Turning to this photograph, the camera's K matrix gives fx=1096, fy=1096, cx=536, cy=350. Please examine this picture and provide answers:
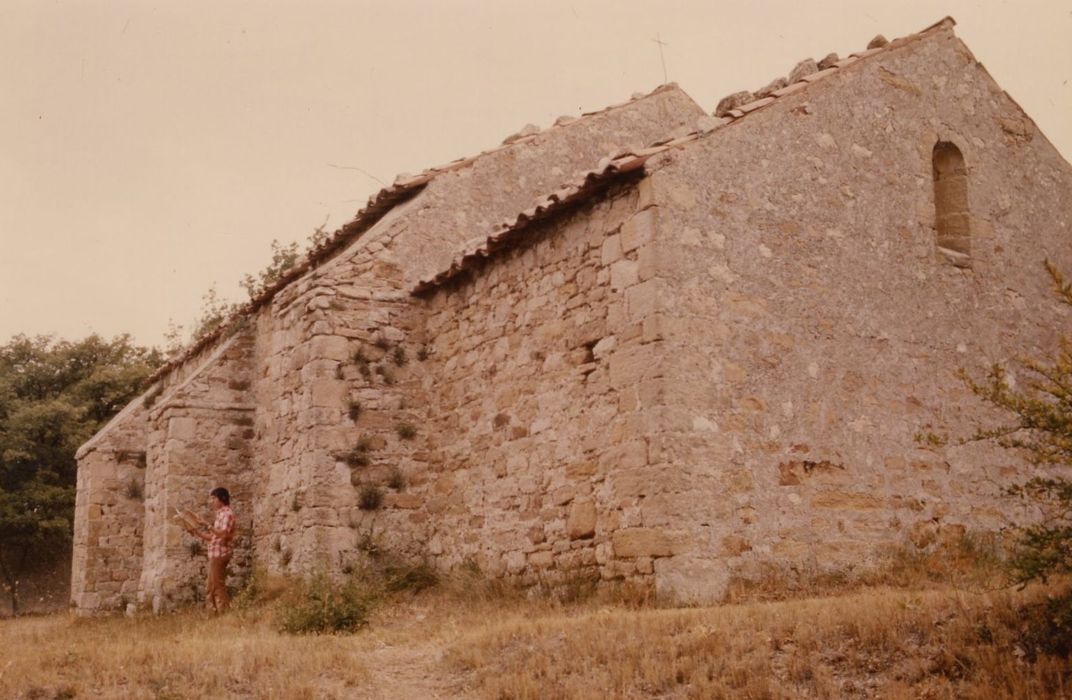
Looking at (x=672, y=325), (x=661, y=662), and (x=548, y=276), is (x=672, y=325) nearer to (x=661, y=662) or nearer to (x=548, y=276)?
(x=548, y=276)

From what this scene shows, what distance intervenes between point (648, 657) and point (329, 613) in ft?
12.8

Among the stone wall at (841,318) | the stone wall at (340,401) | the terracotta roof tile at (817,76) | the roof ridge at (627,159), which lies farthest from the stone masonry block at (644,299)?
the stone wall at (340,401)

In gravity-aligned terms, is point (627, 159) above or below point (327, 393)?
above

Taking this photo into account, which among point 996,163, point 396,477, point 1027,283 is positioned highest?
point 996,163

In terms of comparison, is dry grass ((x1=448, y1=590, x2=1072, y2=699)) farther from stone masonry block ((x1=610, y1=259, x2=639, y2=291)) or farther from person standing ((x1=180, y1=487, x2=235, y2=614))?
person standing ((x1=180, y1=487, x2=235, y2=614))

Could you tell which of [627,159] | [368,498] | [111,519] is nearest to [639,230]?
[627,159]

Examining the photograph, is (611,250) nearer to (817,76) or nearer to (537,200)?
(537,200)

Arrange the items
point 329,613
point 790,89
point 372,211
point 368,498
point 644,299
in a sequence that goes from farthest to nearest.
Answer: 1. point 372,211
2. point 368,498
3. point 790,89
4. point 329,613
5. point 644,299

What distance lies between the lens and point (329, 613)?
9.91 m

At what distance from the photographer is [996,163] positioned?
1203 cm

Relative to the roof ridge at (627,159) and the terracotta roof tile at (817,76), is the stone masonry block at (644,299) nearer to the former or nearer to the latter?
the roof ridge at (627,159)

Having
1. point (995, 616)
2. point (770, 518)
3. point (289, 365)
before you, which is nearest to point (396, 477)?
point (289, 365)

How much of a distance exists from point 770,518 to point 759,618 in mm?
2030

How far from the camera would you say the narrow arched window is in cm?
1159
